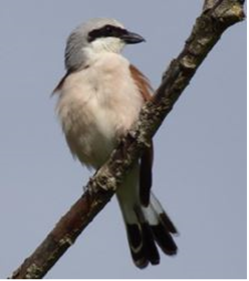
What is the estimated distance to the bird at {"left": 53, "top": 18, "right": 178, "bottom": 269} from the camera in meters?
4.93

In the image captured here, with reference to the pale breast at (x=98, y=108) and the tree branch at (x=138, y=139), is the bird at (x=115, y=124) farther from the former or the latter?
the tree branch at (x=138, y=139)

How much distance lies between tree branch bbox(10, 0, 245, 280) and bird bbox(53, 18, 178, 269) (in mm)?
1087

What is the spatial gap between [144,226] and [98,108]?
86cm

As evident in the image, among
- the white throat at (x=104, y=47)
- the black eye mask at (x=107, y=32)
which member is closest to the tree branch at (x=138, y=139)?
the white throat at (x=104, y=47)

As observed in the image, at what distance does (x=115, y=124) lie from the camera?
193 inches

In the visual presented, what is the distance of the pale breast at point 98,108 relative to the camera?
194 inches

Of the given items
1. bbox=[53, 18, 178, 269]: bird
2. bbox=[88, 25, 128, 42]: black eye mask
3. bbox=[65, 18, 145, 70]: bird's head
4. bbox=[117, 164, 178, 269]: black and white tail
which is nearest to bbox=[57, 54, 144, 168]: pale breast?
bbox=[53, 18, 178, 269]: bird

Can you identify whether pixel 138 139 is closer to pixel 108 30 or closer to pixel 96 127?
pixel 96 127

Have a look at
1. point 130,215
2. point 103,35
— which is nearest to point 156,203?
point 130,215

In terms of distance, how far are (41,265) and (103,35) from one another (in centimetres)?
280

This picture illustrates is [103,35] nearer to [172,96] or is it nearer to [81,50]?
[81,50]

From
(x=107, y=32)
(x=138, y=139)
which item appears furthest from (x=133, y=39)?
(x=138, y=139)

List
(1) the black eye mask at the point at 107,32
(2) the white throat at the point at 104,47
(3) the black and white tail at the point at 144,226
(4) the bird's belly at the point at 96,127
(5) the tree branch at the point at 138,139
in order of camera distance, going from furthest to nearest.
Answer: (1) the black eye mask at the point at 107,32 < (2) the white throat at the point at 104,47 < (3) the black and white tail at the point at 144,226 < (4) the bird's belly at the point at 96,127 < (5) the tree branch at the point at 138,139

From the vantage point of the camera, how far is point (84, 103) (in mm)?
5031
